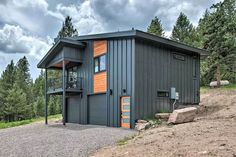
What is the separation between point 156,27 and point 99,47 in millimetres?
27430

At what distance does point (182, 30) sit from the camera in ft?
135

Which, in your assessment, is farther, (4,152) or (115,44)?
(115,44)

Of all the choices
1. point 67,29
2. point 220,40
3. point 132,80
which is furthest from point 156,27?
point 132,80

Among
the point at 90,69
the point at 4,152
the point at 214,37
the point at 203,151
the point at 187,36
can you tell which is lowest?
the point at 4,152

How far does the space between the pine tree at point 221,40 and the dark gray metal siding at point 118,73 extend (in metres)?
15.8

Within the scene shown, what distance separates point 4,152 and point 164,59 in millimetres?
10383

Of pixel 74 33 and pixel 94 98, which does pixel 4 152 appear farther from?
pixel 74 33

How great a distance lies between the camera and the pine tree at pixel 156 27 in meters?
39.3

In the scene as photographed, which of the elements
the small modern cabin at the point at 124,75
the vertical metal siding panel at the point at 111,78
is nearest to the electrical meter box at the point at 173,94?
the small modern cabin at the point at 124,75

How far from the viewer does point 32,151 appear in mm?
7066

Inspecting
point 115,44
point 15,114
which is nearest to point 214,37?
point 115,44

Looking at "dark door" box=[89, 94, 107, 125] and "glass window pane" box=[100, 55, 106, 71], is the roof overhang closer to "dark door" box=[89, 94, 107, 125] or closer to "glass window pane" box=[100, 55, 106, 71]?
"glass window pane" box=[100, 55, 106, 71]

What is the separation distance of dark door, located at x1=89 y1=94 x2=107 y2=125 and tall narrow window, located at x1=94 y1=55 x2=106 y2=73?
1.69 meters

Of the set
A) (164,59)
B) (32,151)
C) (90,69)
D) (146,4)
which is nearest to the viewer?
(32,151)
